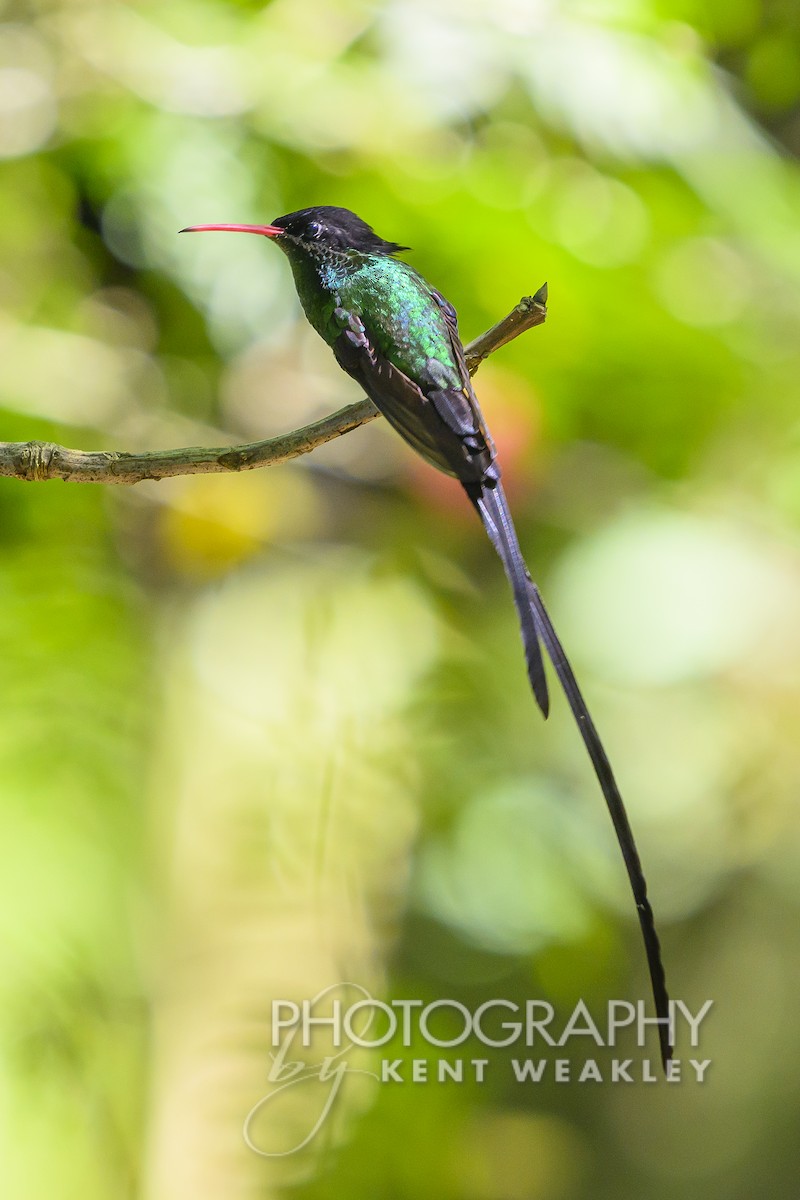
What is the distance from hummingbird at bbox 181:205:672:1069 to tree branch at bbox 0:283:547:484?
5 cm

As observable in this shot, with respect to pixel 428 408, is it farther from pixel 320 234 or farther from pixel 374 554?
pixel 374 554

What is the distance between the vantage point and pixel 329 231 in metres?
1.30

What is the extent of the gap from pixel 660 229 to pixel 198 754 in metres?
1.73

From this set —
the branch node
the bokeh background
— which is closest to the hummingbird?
the branch node

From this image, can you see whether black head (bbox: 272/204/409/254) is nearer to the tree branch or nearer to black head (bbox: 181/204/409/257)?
black head (bbox: 181/204/409/257)

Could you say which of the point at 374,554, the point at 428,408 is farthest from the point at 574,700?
the point at 374,554

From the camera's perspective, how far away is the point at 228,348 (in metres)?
2.52

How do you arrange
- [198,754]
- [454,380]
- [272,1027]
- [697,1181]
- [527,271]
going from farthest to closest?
[697,1181] < [198,754] < [527,271] < [272,1027] < [454,380]

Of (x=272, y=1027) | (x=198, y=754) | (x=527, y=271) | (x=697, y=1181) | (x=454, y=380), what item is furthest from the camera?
(x=697, y=1181)

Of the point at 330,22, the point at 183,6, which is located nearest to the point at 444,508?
the point at 330,22

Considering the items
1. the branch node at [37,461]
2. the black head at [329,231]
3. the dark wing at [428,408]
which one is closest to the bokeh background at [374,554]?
the black head at [329,231]

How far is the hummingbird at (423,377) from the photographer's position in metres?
0.90

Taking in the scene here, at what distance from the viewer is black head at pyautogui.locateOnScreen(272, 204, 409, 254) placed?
1291mm

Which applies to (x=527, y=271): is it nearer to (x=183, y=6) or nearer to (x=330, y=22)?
(x=330, y=22)
